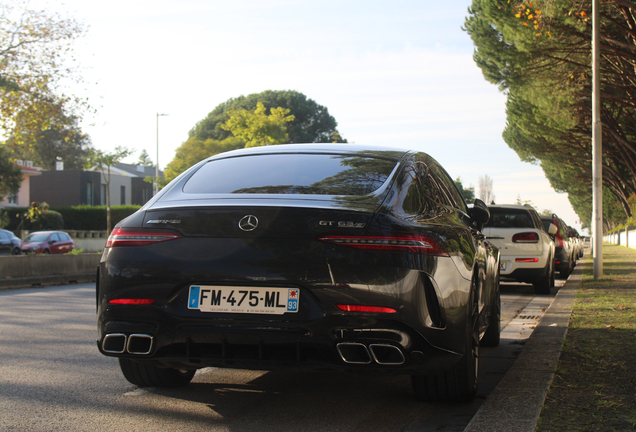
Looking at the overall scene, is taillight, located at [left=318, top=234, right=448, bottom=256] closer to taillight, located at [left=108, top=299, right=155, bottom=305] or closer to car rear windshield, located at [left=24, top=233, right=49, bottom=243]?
taillight, located at [left=108, top=299, right=155, bottom=305]

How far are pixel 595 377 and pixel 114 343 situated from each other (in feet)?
10.3

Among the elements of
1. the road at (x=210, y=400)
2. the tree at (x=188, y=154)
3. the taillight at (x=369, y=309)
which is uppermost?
the tree at (x=188, y=154)

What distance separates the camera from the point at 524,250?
501 inches

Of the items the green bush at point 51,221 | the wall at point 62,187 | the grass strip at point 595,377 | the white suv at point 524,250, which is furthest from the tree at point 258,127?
the grass strip at point 595,377

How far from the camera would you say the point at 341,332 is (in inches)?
137

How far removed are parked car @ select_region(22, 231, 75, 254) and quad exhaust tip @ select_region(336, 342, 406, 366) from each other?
31.4 m

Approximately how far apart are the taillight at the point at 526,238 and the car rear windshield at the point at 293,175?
8.97 metres

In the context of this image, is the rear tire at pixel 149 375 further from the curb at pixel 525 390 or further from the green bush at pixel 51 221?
the green bush at pixel 51 221

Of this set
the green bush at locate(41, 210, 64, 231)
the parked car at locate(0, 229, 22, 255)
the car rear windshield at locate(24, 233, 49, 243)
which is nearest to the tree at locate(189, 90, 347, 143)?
the green bush at locate(41, 210, 64, 231)

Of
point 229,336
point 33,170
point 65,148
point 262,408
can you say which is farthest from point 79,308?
point 65,148

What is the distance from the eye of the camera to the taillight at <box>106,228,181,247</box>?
3.73 metres

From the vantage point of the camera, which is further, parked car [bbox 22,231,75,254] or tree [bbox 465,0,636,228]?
parked car [bbox 22,231,75,254]

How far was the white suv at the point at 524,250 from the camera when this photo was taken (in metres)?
12.7

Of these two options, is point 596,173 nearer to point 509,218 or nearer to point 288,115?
point 509,218
